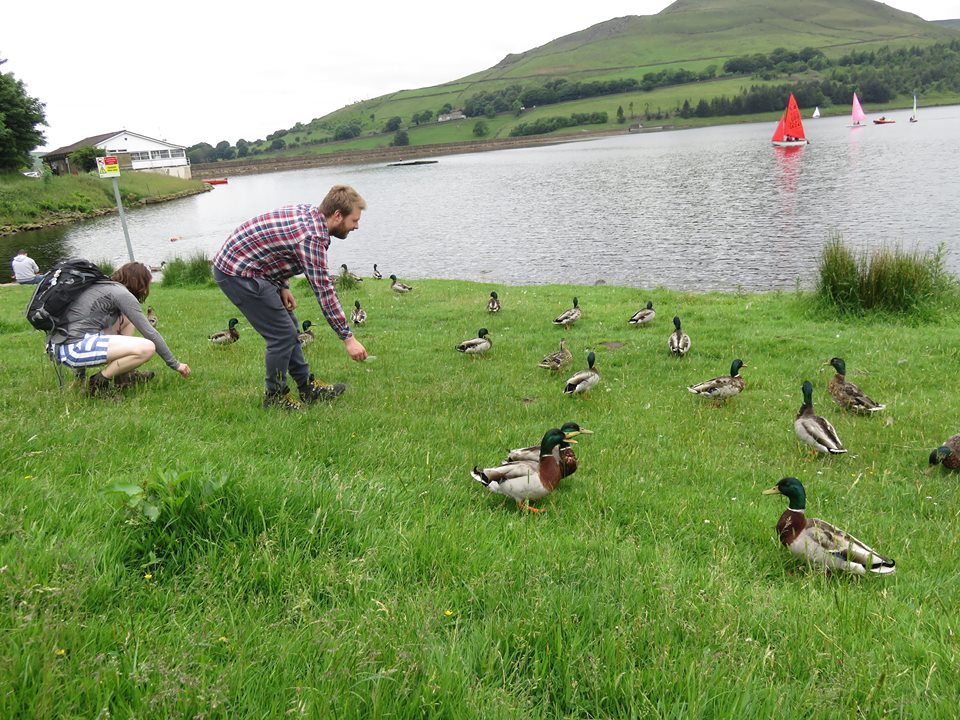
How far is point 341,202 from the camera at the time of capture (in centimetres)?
764

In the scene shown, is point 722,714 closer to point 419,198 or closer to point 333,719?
point 333,719

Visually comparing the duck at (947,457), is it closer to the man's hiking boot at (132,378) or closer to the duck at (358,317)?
the man's hiking boot at (132,378)

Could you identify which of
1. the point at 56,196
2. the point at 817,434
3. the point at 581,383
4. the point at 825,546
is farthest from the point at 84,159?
the point at 825,546

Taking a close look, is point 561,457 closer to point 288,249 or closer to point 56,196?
point 288,249

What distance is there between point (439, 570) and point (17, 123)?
9055cm

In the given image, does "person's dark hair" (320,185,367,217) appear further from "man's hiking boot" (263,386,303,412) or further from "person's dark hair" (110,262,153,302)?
"person's dark hair" (110,262,153,302)

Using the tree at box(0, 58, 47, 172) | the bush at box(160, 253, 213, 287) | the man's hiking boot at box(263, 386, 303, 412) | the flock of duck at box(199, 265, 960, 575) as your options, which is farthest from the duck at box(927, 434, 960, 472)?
the tree at box(0, 58, 47, 172)

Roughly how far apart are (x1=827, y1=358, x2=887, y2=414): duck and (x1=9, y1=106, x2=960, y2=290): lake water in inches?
541

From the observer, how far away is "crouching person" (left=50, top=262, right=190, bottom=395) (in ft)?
26.0

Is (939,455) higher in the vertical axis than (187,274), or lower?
lower

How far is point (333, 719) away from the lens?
2.46 m

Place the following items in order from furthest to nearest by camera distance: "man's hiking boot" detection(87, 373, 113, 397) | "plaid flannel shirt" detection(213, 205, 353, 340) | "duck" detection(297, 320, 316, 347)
→ "duck" detection(297, 320, 316, 347) < "man's hiking boot" detection(87, 373, 113, 397) < "plaid flannel shirt" detection(213, 205, 353, 340)

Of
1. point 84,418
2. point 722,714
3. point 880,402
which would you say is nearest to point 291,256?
point 84,418

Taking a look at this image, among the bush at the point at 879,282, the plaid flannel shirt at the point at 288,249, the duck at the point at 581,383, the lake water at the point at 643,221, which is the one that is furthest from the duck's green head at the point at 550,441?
the lake water at the point at 643,221
